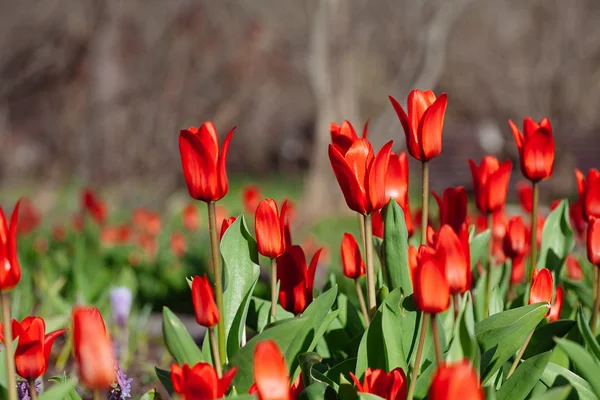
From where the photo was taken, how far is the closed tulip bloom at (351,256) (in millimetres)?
1568

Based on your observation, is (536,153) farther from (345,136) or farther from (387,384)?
(387,384)

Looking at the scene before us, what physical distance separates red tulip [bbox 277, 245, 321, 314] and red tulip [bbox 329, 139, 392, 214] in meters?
0.19

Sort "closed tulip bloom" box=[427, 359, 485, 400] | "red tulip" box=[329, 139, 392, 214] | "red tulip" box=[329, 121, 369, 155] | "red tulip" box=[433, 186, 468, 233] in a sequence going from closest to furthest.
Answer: "closed tulip bloom" box=[427, 359, 485, 400]
"red tulip" box=[329, 139, 392, 214]
"red tulip" box=[329, 121, 369, 155]
"red tulip" box=[433, 186, 468, 233]

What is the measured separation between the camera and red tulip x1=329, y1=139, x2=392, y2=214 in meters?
1.28

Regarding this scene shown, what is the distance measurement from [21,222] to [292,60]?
9420 millimetres

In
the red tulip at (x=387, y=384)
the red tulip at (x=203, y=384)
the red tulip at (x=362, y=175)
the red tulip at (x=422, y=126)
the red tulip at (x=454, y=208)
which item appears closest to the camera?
the red tulip at (x=203, y=384)

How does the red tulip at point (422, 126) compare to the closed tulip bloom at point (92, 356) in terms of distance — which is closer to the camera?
the closed tulip bloom at point (92, 356)

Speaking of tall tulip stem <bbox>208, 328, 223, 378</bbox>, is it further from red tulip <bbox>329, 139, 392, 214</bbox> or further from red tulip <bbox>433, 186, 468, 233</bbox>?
red tulip <bbox>433, 186, 468, 233</bbox>

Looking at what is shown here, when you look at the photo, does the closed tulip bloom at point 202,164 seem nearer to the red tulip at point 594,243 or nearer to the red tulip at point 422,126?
the red tulip at point 422,126

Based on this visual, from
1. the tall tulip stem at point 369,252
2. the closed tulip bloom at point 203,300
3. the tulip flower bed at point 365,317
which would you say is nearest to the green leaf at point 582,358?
the tulip flower bed at point 365,317

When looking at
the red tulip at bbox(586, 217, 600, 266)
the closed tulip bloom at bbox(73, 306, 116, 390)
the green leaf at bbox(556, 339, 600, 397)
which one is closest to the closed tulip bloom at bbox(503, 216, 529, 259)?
the red tulip at bbox(586, 217, 600, 266)

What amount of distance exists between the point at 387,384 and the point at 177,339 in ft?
1.08

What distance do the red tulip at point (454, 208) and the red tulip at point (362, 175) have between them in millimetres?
451

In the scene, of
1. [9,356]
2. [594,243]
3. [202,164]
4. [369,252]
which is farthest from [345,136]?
[9,356]
